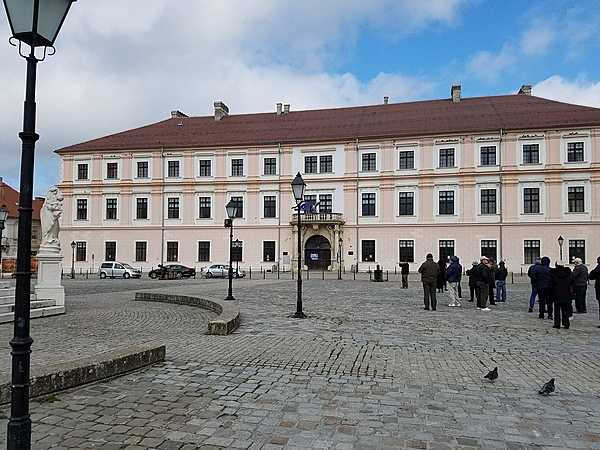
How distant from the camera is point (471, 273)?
17.8 meters

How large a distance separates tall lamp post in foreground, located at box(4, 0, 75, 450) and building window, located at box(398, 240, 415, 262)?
151 feet

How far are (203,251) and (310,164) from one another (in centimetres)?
1427

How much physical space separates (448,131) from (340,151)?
34.2 feet

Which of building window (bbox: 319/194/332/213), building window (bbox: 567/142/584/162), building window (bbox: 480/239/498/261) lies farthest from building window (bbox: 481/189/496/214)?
building window (bbox: 319/194/332/213)

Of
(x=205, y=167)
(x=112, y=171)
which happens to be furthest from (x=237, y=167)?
(x=112, y=171)

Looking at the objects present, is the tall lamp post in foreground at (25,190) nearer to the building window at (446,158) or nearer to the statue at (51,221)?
the statue at (51,221)

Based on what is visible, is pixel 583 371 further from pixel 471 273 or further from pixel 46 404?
pixel 471 273

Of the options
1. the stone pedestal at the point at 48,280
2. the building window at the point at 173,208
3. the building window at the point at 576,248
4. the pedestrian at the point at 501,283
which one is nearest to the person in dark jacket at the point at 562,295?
the pedestrian at the point at 501,283

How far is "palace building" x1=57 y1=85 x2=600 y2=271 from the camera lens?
1789 inches

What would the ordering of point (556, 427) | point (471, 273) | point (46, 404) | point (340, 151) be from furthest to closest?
1. point (340, 151)
2. point (471, 273)
3. point (46, 404)
4. point (556, 427)

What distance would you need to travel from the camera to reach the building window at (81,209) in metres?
55.0

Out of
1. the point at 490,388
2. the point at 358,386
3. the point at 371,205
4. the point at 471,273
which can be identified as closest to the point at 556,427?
the point at 490,388

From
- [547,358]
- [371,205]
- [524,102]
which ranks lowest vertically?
[547,358]

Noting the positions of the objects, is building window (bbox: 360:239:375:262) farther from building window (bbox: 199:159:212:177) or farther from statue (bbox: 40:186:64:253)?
statue (bbox: 40:186:64:253)
